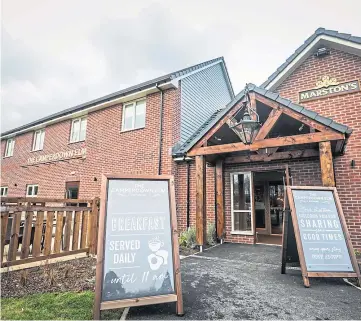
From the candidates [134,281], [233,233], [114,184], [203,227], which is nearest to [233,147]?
[203,227]

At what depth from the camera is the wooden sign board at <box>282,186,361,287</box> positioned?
360 cm

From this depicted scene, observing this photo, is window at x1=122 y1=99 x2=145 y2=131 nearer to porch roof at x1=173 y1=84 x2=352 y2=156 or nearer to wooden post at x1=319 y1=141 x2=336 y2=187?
porch roof at x1=173 y1=84 x2=352 y2=156

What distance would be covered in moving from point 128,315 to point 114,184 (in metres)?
1.57

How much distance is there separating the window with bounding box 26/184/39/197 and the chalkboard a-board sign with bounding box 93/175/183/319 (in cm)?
1240

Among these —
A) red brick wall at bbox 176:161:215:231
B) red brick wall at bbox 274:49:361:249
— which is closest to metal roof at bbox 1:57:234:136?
red brick wall at bbox 176:161:215:231

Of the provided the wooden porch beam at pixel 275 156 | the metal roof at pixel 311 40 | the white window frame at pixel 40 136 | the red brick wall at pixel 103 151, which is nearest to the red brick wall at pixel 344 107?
the metal roof at pixel 311 40

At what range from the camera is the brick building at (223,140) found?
590cm

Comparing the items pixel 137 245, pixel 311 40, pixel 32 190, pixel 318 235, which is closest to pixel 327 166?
pixel 318 235

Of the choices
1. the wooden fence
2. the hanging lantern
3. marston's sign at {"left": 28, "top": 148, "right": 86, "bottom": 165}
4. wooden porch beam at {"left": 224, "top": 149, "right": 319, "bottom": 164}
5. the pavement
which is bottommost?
the pavement

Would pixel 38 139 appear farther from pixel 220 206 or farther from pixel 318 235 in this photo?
pixel 318 235

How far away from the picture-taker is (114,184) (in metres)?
3.05

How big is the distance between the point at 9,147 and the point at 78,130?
790 cm

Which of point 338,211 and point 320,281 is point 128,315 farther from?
point 338,211

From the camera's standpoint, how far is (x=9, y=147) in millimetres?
16000
